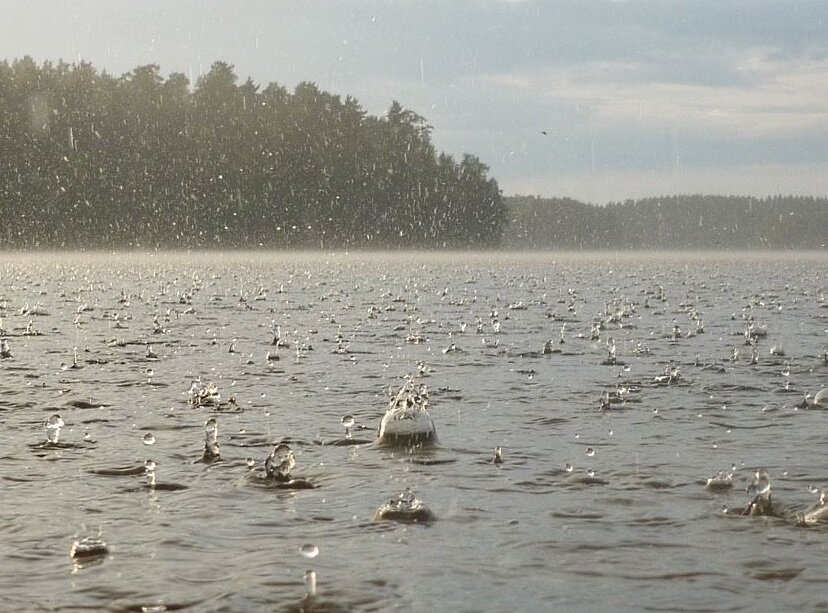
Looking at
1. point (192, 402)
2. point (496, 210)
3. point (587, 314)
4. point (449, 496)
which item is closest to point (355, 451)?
point (449, 496)

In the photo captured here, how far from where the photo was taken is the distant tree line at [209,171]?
10306 centimetres

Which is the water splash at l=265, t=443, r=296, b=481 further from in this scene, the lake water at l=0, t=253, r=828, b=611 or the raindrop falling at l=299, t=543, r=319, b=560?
the raindrop falling at l=299, t=543, r=319, b=560

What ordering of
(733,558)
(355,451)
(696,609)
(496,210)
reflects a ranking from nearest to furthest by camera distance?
(696,609)
(733,558)
(355,451)
(496,210)

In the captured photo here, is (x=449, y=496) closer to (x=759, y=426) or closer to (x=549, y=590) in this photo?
(x=549, y=590)

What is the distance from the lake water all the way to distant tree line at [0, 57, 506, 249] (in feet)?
292

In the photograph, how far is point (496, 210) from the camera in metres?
132

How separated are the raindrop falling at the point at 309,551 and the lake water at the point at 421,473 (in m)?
0.02

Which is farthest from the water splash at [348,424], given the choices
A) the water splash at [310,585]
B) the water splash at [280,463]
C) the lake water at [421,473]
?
the water splash at [310,585]

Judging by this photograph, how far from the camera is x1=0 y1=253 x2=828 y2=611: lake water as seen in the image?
4.73 metres

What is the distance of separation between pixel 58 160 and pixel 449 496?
105 m

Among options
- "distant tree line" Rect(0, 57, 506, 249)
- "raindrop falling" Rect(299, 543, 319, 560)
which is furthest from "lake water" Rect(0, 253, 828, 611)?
"distant tree line" Rect(0, 57, 506, 249)

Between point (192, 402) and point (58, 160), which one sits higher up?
point (58, 160)

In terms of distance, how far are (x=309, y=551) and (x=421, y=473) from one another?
1.91 metres

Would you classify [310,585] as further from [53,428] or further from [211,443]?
[53,428]
